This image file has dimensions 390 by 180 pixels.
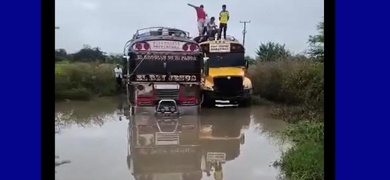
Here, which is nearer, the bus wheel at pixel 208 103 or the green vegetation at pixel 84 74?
the green vegetation at pixel 84 74

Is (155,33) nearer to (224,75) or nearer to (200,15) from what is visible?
(200,15)

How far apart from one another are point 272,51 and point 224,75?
0.28 metres

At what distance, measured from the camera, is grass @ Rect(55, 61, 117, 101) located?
8.99ft

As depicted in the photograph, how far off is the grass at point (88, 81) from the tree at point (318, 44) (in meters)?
1.01

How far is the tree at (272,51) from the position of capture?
2.82m

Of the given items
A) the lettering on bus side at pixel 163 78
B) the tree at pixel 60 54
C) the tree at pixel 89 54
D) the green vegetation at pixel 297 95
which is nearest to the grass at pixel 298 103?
the green vegetation at pixel 297 95

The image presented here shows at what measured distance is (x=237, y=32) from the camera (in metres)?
2.83

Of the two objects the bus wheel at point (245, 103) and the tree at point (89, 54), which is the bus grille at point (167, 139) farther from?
the tree at point (89, 54)
